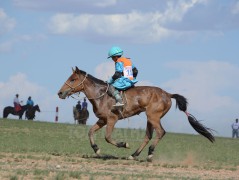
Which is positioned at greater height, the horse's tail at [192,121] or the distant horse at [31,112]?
the distant horse at [31,112]

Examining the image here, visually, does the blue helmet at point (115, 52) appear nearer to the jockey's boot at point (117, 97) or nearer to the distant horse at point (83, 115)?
the jockey's boot at point (117, 97)

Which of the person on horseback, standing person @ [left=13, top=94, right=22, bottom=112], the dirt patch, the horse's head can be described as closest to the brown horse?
the horse's head

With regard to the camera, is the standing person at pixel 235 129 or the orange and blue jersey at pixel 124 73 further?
the standing person at pixel 235 129

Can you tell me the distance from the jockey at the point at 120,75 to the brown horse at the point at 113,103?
0.20m

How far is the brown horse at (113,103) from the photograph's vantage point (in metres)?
18.8

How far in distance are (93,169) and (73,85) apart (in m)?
4.22

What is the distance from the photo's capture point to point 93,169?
51.1ft

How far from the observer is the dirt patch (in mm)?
13570

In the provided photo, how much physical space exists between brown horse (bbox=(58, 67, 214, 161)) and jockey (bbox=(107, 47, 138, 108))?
0.65ft

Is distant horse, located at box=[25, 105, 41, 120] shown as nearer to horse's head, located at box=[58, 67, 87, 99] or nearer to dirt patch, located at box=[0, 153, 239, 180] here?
horse's head, located at box=[58, 67, 87, 99]

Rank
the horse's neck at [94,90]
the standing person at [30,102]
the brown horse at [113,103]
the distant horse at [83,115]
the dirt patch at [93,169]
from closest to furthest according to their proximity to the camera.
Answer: the dirt patch at [93,169]
the brown horse at [113,103]
the horse's neck at [94,90]
the distant horse at [83,115]
the standing person at [30,102]

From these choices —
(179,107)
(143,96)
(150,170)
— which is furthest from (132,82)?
(150,170)

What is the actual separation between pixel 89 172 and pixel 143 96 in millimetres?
4722

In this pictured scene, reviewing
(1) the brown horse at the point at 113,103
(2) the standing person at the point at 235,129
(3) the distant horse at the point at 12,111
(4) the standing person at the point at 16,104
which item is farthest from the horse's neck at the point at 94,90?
(3) the distant horse at the point at 12,111
